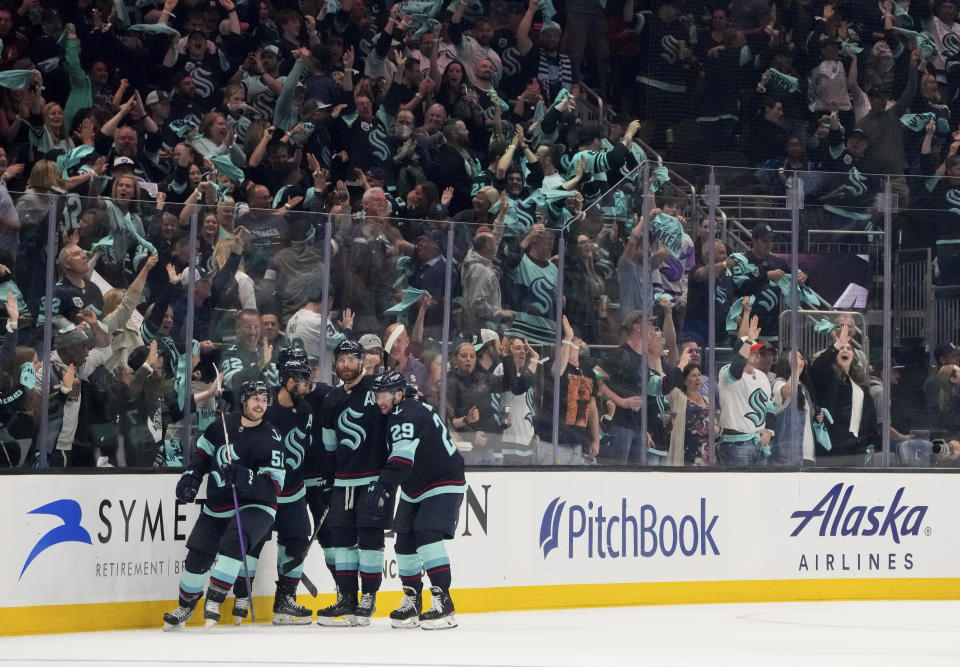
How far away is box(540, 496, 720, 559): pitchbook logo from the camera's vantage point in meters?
9.18

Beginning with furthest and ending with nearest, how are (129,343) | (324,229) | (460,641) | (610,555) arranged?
(610,555) → (324,229) → (129,343) → (460,641)

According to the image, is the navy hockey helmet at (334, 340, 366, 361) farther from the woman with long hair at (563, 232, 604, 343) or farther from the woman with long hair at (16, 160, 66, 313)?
the woman with long hair at (563, 232, 604, 343)

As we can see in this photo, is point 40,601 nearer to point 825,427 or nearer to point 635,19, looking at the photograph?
point 825,427

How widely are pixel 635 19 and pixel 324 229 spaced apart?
6.45m

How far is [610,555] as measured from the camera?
30.6 feet

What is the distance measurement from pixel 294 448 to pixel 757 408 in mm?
3315

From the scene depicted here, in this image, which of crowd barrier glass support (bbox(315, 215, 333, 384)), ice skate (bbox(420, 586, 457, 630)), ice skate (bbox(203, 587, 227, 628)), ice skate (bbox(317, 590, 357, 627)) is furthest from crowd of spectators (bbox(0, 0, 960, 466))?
ice skate (bbox(420, 586, 457, 630))

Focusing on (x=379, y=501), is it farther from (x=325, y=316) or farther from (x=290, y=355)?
(x=325, y=316)

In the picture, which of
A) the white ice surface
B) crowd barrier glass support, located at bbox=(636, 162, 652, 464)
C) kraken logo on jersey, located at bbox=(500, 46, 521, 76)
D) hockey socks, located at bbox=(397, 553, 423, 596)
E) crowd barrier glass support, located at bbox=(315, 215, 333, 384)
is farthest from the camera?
kraken logo on jersey, located at bbox=(500, 46, 521, 76)

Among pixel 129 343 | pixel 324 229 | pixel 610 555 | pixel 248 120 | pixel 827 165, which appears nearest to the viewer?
pixel 129 343

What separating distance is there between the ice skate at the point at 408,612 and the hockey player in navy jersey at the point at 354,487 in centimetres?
20

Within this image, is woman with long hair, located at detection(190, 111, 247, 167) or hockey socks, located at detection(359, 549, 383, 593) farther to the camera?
woman with long hair, located at detection(190, 111, 247, 167)

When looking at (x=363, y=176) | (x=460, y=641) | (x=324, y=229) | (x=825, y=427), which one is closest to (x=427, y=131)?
(x=363, y=176)

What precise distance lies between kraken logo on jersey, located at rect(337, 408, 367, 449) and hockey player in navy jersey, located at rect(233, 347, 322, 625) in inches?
9.0
